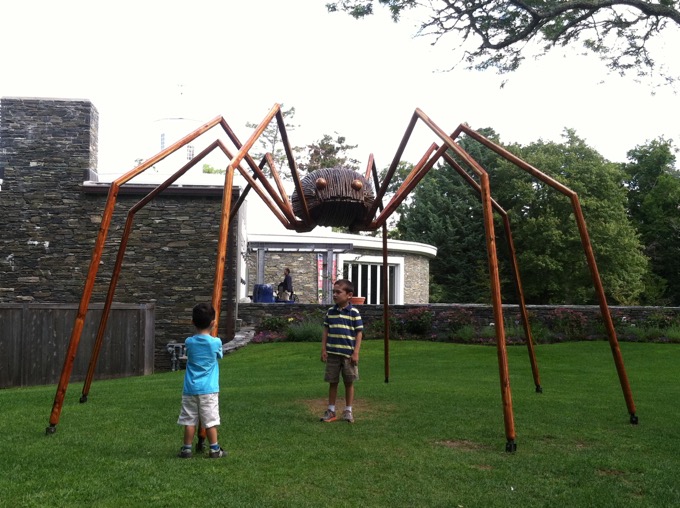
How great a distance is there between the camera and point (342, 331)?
7.42 m

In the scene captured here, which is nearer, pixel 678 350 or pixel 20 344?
pixel 20 344

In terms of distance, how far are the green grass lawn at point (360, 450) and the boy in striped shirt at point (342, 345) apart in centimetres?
38

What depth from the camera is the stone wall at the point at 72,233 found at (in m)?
19.6

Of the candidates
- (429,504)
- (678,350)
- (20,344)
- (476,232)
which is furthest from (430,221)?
(429,504)

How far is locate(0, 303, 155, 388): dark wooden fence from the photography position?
1473cm

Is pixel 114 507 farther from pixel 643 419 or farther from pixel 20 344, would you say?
pixel 20 344

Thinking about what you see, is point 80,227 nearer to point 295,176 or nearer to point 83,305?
point 295,176

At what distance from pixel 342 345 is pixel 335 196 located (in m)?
1.56

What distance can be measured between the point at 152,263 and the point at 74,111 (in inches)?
178

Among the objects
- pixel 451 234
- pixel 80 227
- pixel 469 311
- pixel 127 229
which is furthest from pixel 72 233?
pixel 451 234

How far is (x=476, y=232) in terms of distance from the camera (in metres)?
43.5

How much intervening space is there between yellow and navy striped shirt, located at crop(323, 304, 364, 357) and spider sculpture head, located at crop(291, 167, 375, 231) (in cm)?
111

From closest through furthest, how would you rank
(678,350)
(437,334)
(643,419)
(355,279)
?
1. (643,419)
2. (678,350)
3. (437,334)
4. (355,279)

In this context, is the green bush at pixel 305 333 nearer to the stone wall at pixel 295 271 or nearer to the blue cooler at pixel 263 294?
the blue cooler at pixel 263 294
